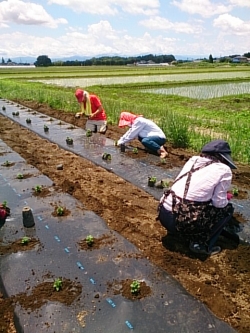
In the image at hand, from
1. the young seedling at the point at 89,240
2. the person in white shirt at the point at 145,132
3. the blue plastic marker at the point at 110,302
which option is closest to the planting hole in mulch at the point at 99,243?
the young seedling at the point at 89,240

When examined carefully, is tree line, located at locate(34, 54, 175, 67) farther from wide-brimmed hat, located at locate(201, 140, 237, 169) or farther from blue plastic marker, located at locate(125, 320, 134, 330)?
blue plastic marker, located at locate(125, 320, 134, 330)

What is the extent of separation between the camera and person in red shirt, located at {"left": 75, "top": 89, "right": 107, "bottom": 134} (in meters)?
7.97

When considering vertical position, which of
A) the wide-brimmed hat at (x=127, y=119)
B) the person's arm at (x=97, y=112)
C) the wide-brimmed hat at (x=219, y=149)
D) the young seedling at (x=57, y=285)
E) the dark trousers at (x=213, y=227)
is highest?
the wide-brimmed hat at (x=219, y=149)

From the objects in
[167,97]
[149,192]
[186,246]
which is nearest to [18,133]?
[149,192]

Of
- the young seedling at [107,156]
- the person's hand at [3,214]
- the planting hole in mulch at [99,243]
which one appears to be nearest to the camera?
the planting hole in mulch at [99,243]

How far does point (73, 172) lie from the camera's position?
5801mm

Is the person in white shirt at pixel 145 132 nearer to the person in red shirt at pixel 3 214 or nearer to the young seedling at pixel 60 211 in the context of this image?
the young seedling at pixel 60 211

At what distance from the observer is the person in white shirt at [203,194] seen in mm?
3127

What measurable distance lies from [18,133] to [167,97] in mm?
10685

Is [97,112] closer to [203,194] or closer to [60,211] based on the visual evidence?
[60,211]

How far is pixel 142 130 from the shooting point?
649cm

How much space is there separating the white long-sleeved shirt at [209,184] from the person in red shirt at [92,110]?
5228 mm

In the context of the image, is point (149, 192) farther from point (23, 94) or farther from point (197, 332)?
point (23, 94)

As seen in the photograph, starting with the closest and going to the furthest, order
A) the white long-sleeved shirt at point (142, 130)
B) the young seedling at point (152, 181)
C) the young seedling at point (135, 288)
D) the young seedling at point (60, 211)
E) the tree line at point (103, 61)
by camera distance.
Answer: the young seedling at point (135, 288), the young seedling at point (60, 211), the young seedling at point (152, 181), the white long-sleeved shirt at point (142, 130), the tree line at point (103, 61)
